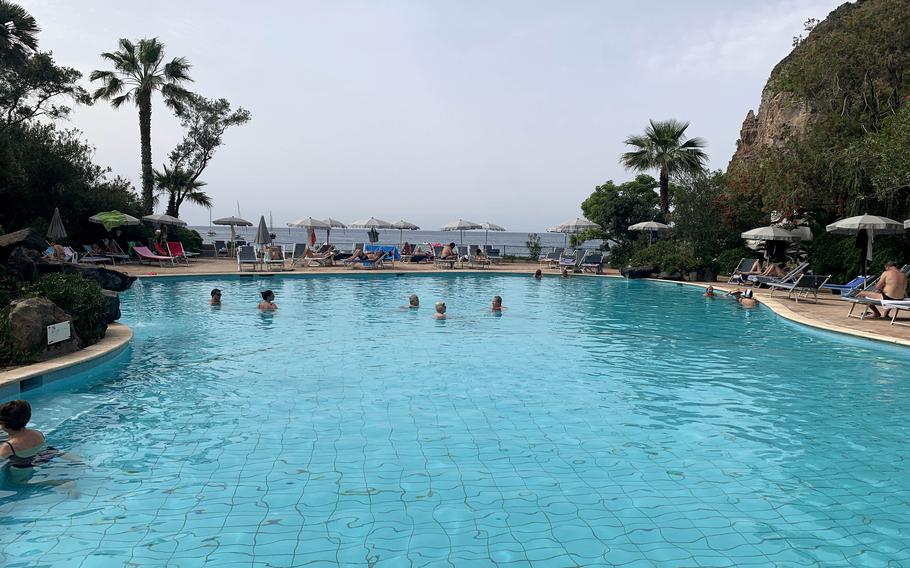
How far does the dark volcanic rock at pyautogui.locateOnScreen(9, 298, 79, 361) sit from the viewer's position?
7.24m

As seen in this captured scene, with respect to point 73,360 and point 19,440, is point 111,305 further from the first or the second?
point 19,440

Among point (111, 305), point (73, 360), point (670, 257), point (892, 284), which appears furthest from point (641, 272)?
point (73, 360)

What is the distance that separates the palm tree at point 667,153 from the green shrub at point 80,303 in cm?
2403

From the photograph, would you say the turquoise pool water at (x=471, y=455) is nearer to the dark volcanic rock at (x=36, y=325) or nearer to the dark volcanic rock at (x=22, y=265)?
the dark volcanic rock at (x=36, y=325)

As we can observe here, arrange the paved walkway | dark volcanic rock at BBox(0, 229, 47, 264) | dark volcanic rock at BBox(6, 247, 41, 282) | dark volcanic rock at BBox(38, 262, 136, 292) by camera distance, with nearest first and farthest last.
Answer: dark volcanic rock at BBox(0, 229, 47, 264) < dark volcanic rock at BBox(6, 247, 41, 282) < the paved walkway < dark volcanic rock at BBox(38, 262, 136, 292)

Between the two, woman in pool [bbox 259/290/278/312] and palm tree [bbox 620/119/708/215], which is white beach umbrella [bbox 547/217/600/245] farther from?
woman in pool [bbox 259/290/278/312]

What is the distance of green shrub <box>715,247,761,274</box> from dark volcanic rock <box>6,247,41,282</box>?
825 inches

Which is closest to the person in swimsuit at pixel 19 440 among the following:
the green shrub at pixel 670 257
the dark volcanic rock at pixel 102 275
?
the dark volcanic rock at pixel 102 275

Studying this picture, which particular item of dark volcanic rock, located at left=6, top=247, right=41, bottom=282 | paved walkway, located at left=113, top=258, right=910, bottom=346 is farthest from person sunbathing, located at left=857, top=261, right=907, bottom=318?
dark volcanic rock, located at left=6, top=247, right=41, bottom=282

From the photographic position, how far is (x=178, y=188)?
99.5 feet

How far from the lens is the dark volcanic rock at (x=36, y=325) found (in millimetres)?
7238

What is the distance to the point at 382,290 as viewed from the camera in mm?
18438

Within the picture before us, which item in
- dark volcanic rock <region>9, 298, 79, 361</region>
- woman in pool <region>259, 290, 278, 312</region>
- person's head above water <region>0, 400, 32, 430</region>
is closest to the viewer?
person's head above water <region>0, 400, 32, 430</region>

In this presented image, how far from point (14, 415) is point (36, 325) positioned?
9.62 feet
